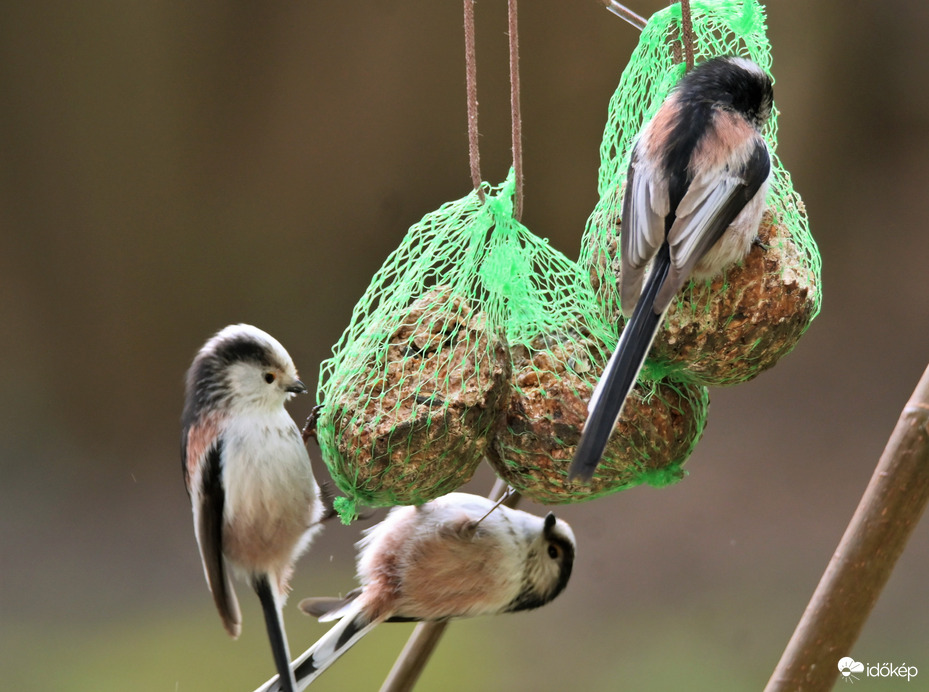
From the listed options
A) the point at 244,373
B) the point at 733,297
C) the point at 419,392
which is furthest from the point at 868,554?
the point at 244,373

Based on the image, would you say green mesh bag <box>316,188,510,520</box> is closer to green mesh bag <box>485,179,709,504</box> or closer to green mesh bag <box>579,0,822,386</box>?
green mesh bag <box>485,179,709,504</box>

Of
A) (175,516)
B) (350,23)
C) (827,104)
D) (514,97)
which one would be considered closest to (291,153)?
(350,23)

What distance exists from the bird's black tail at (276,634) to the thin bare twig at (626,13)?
1.38 meters

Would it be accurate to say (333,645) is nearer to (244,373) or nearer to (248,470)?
(248,470)

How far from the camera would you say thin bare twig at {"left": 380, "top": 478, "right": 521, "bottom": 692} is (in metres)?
1.94

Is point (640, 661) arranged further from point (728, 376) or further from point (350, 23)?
point (350, 23)

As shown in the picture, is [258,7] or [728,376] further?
[258,7]

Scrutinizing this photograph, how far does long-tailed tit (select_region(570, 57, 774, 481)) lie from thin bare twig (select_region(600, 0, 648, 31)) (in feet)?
0.71

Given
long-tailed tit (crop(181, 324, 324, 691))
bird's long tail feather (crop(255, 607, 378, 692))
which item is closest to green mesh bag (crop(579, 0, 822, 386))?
long-tailed tit (crop(181, 324, 324, 691))

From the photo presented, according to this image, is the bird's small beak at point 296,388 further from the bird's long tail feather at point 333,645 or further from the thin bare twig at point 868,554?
the thin bare twig at point 868,554

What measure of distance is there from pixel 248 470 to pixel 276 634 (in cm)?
35

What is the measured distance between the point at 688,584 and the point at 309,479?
127 inches

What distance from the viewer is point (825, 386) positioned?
5527mm

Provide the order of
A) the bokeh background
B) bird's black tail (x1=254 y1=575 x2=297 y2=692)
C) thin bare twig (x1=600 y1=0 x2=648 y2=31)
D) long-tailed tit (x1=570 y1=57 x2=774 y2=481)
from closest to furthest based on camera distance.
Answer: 1. long-tailed tit (x1=570 y1=57 x2=774 y2=481)
2. thin bare twig (x1=600 y1=0 x2=648 y2=31)
3. bird's black tail (x1=254 y1=575 x2=297 y2=692)
4. the bokeh background
